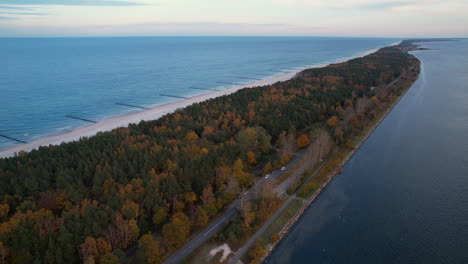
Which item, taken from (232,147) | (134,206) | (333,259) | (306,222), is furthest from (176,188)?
(333,259)

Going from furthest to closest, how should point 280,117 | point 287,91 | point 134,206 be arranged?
point 287,91 → point 280,117 → point 134,206

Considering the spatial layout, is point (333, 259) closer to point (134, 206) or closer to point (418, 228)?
point (418, 228)

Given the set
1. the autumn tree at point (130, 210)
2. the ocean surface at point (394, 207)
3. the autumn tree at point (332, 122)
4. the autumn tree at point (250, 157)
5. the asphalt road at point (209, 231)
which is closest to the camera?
the asphalt road at point (209, 231)

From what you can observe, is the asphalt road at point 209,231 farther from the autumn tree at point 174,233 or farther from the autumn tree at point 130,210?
the autumn tree at point 130,210

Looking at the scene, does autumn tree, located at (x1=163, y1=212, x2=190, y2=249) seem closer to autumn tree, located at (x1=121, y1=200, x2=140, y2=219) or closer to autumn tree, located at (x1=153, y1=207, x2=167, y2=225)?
autumn tree, located at (x1=153, y1=207, x2=167, y2=225)

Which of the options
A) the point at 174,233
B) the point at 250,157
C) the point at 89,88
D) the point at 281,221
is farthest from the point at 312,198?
the point at 89,88

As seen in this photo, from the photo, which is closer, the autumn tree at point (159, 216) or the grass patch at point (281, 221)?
the autumn tree at point (159, 216)

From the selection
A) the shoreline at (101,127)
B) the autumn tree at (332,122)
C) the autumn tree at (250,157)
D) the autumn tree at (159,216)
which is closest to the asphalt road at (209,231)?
the autumn tree at (250,157)
